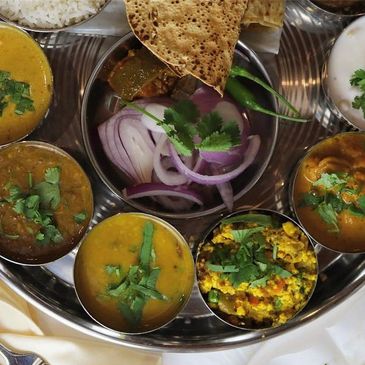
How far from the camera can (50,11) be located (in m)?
2.36

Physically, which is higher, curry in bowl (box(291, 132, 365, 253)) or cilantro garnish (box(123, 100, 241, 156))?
cilantro garnish (box(123, 100, 241, 156))

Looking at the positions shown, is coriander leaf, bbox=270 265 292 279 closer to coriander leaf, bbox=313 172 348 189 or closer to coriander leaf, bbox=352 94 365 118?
coriander leaf, bbox=313 172 348 189

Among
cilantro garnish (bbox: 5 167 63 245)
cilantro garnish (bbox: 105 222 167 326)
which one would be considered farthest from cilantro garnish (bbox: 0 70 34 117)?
cilantro garnish (bbox: 105 222 167 326)

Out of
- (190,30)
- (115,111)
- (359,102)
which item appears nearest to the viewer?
(190,30)

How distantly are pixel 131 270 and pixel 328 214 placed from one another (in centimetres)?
71

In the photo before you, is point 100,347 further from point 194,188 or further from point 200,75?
point 200,75

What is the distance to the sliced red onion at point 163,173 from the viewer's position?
7.92 ft

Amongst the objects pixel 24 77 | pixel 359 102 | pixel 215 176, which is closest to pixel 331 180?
pixel 359 102

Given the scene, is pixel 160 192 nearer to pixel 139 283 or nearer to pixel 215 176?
pixel 215 176

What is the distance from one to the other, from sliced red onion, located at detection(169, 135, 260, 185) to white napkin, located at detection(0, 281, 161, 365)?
71 centimetres

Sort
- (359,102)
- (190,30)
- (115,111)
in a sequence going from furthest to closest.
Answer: (115,111)
(359,102)
(190,30)

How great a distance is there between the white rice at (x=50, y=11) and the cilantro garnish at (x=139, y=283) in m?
0.78

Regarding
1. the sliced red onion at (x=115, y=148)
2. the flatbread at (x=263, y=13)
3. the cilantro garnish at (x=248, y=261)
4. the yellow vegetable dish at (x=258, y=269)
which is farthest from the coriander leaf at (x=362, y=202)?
the sliced red onion at (x=115, y=148)

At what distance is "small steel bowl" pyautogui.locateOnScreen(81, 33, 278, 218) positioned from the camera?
234 cm
